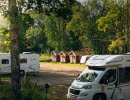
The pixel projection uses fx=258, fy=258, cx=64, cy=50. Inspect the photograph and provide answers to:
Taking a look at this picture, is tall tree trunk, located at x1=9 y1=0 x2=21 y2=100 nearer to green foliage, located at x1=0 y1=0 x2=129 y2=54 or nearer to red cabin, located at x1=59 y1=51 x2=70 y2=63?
green foliage, located at x1=0 y1=0 x2=129 y2=54

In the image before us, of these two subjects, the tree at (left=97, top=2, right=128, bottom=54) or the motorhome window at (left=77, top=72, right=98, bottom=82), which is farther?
the tree at (left=97, top=2, right=128, bottom=54)

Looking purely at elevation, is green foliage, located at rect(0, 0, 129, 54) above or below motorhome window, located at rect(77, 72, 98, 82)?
above

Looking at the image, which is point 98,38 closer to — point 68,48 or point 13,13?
point 68,48

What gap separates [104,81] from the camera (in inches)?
503

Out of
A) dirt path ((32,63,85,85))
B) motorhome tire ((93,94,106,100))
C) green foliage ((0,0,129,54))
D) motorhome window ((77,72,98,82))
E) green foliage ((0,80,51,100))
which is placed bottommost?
dirt path ((32,63,85,85))

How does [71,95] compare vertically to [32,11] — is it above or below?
below

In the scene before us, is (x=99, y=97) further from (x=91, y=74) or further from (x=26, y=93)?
A: (x=26, y=93)

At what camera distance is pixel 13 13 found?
39.7ft

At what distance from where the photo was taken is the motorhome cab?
40.8ft

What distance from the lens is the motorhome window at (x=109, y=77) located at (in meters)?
12.8

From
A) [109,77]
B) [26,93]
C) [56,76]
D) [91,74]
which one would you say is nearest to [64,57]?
[56,76]

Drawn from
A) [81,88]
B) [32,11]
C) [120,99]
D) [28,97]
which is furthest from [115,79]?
[32,11]

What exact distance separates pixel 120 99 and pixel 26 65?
725 inches

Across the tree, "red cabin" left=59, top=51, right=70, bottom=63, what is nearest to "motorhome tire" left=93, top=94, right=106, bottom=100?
the tree
